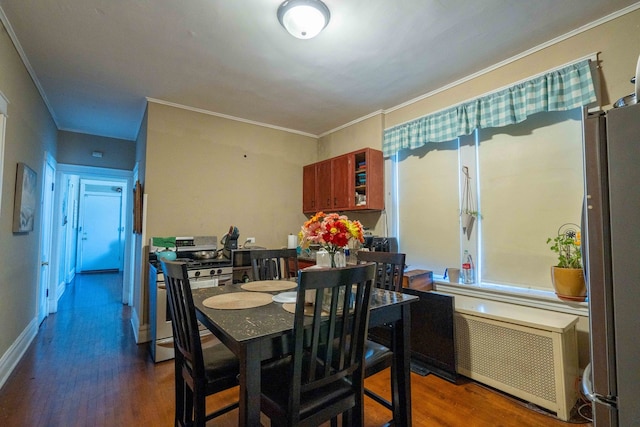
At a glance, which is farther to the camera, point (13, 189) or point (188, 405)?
point (13, 189)

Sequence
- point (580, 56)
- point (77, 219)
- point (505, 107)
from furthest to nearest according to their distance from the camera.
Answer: point (77, 219) → point (505, 107) → point (580, 56)

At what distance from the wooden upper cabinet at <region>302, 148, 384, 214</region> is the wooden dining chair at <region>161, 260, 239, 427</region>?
2.47m

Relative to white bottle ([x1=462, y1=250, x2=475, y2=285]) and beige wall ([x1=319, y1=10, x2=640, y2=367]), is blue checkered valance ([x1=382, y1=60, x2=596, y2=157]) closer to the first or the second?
beige wall ([x1=319, y1=10, x2=640, y2=367])

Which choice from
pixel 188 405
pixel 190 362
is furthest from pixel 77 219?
pixel 190 362

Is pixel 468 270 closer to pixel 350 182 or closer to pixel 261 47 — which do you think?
pixel 350 182

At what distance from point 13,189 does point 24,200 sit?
194 millimetres

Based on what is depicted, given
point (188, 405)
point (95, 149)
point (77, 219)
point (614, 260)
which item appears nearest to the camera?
point (614, 260)

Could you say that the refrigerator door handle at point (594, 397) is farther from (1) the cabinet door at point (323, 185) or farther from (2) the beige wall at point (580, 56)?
(1) the cabinet door at point (323, 185)

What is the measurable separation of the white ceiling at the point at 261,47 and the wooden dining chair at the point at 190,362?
177 centimetres

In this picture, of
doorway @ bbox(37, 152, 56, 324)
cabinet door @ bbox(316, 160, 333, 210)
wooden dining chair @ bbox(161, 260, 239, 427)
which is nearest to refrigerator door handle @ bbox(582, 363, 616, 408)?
wooden dining chair @ bbox(161, 260, 239, 427)

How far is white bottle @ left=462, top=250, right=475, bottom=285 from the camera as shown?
281 cm

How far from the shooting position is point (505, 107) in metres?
2.56

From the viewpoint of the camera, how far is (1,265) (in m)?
2.27

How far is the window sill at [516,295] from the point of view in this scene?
2.17 metres
